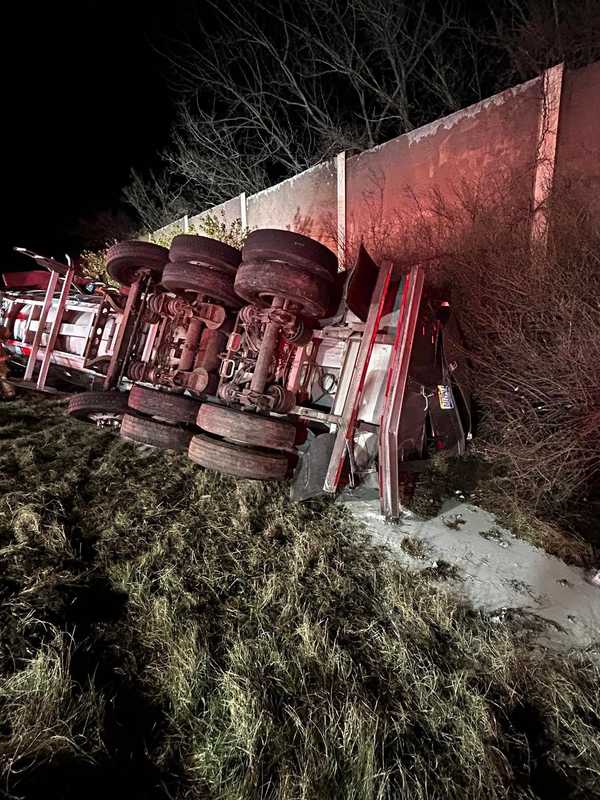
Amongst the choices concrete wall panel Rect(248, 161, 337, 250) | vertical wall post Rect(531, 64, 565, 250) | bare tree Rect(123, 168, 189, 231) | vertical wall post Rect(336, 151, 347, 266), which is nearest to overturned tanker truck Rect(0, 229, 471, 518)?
vertical wall post Rect(531, 64, 565, 250)

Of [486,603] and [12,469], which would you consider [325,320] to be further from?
[12,469]

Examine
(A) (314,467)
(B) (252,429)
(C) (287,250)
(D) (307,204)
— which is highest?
(D) (307,204)

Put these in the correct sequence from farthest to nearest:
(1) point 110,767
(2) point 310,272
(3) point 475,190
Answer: (3) point 475,190
(2) point 310,272
(1) point 110,767

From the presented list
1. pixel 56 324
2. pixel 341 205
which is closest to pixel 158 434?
pixel 56 324

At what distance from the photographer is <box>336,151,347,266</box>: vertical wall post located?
21.6 ft

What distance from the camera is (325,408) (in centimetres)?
336

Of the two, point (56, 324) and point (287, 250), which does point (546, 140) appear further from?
point (56, 324)

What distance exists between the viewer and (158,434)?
335 cm

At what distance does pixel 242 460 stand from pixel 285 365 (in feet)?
3.37

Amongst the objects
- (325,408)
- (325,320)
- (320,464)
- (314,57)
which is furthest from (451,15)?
(320,464)

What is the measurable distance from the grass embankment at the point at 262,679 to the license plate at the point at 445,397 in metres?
1.29

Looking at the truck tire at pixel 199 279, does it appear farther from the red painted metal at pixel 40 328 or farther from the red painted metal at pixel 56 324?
the red painted metal at pixel 40 328

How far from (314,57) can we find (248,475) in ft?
33.3

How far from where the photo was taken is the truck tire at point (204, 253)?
3277 millimetres
